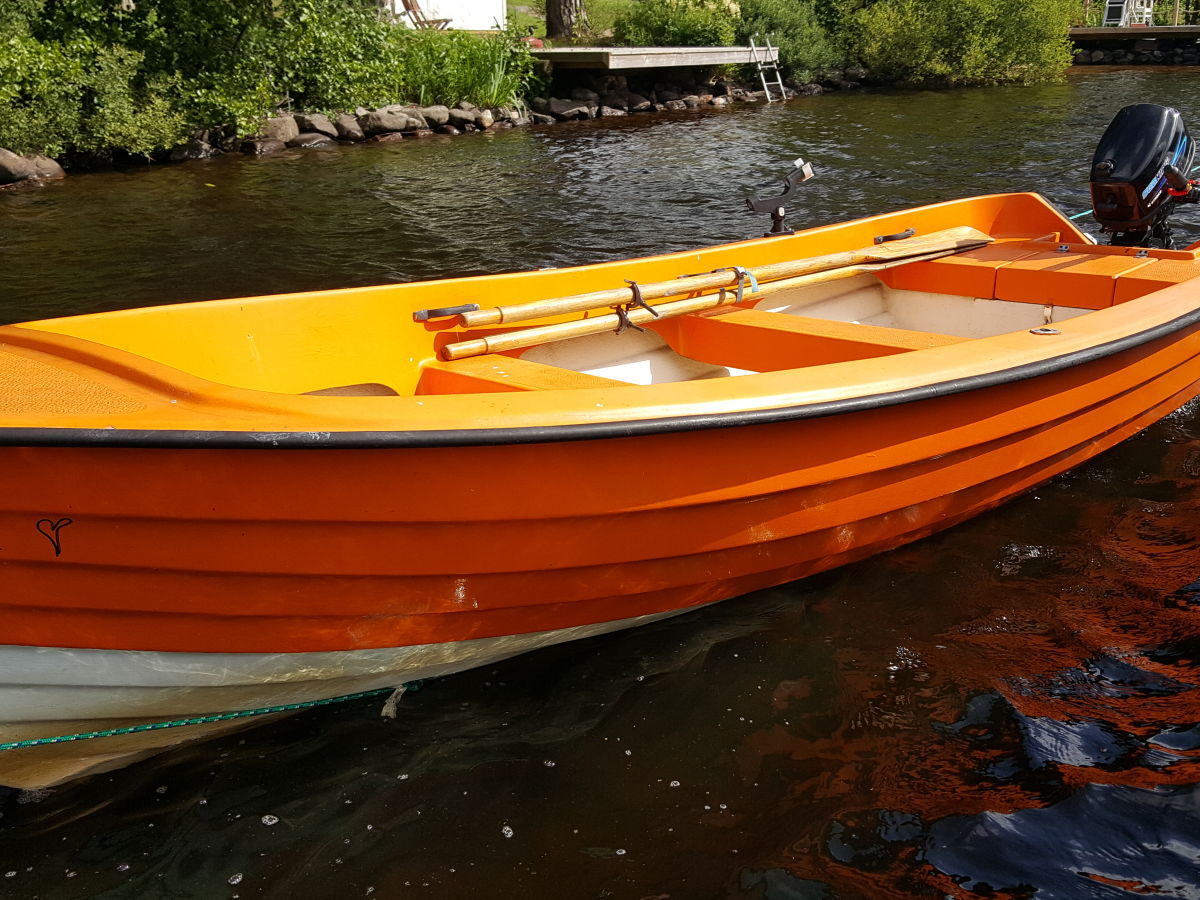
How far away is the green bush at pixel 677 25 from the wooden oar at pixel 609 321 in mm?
19018

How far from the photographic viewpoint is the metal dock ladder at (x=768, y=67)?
20984 mm

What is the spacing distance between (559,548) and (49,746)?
1358 millimetres

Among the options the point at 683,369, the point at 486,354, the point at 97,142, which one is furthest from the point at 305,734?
the point at 97,142

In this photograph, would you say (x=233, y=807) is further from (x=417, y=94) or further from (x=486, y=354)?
(x=417, y=94)

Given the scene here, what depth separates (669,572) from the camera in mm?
2996

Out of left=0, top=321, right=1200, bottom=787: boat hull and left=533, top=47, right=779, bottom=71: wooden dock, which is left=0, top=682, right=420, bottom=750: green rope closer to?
left=0, top=321, right=1200, bottom=787: boat hull

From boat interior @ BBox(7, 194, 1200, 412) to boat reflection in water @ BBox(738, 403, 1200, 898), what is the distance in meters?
0.91

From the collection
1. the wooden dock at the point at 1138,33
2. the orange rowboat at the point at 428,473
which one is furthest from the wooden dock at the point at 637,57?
the orange rowboat at the point at 428,473

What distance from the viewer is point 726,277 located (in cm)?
414

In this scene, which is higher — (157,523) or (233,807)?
(157,523)

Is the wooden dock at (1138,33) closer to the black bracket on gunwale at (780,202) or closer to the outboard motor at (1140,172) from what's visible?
→ the outboard motor at (1140,172)

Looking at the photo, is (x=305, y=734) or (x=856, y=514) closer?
(x=305, y=734)

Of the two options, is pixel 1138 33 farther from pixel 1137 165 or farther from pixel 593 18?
pixel 1137 165

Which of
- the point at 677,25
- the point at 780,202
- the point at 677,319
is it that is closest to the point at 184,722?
the point at 677,319
